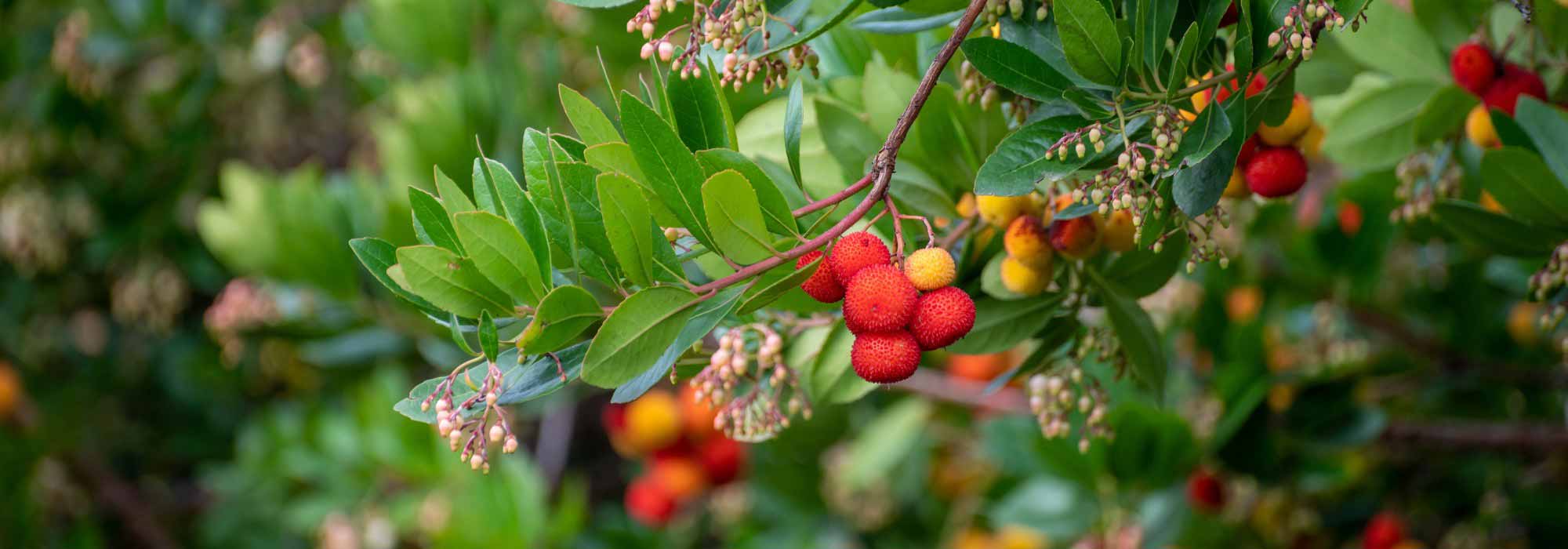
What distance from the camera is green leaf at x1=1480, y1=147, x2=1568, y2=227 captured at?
1061mm

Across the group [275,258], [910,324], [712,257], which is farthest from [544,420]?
[910,324]

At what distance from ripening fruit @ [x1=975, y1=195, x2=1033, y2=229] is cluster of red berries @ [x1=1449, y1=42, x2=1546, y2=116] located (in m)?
0.50

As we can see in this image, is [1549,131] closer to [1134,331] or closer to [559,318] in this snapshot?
[1134,331]

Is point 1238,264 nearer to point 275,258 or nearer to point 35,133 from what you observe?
point 275,258

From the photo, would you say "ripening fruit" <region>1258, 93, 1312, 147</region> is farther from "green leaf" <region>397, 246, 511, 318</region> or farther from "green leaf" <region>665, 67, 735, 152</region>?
"green leaf" <region>397, 246, 511, 318</region>

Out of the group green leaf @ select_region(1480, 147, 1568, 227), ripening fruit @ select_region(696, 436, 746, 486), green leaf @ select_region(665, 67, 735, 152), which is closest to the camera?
green leaf @ select_region(665, 67, 735, 152)

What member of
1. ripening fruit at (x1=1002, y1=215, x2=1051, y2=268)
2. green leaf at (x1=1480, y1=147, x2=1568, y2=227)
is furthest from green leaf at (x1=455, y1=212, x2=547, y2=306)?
green leaf at (x1=1480, y1=147, x2=1568, y2=227)

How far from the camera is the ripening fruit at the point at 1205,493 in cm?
193

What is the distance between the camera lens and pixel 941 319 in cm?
77

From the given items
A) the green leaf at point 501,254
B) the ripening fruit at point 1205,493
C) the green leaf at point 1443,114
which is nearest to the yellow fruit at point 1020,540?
the ripening fruit at point 1205,493

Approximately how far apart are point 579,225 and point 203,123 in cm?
282

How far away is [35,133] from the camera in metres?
3.14

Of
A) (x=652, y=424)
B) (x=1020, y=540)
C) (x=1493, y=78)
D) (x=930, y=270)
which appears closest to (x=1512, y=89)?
(x=1493, y=78)

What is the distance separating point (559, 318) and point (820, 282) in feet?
0.57
